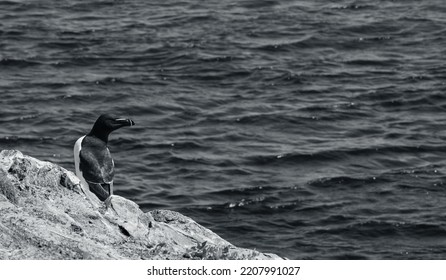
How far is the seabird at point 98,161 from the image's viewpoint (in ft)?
63.1

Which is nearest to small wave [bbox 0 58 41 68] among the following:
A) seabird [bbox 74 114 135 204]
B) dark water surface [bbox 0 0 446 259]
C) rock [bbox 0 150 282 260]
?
dark water surface [bbox 0 0 446 259]

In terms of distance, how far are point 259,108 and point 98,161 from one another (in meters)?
22.9

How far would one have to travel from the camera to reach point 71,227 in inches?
617

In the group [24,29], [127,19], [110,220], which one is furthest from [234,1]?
[110,220]

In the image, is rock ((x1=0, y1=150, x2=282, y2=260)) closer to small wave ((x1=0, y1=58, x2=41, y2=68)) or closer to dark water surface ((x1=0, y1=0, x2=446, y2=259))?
dark water surface ((x1=0, y1=0, x2=446, y2=259))

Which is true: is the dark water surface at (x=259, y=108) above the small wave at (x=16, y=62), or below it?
below

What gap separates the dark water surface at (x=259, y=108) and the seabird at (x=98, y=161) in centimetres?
1059

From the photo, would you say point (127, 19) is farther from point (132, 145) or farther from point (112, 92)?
point (132, 145)

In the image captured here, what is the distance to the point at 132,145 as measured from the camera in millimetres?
39031

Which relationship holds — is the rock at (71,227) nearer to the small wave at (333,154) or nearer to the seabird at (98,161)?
the seabird at (98,161)

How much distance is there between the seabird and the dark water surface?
10591mm

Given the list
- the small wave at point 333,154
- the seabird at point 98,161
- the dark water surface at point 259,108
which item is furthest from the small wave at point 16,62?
the seabird at point 98,161

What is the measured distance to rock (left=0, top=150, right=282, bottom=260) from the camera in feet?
49.0

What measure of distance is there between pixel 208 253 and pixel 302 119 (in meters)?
26.3
